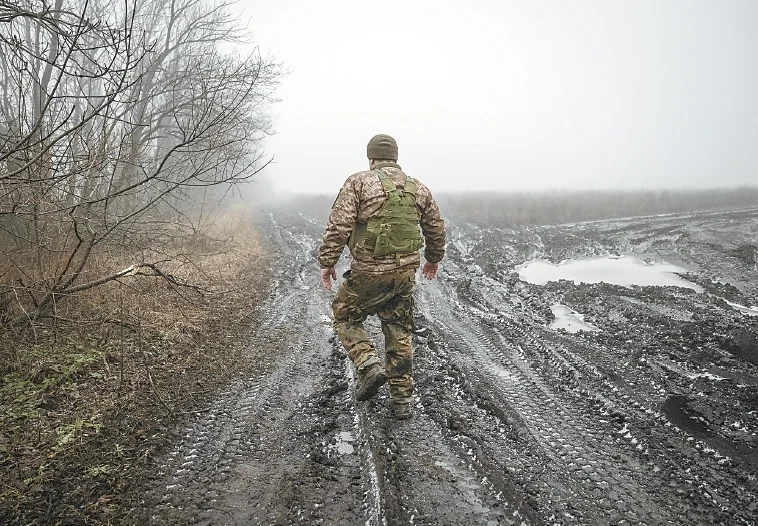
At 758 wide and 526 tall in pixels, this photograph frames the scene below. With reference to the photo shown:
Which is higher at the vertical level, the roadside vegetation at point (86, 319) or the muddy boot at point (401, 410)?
the roadside vegetation at point (86, 319)

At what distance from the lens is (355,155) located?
114500 millimetres

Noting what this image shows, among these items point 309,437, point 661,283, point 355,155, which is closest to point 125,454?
point 309,437

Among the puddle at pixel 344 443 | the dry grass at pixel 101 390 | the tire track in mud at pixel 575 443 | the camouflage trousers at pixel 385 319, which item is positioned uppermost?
the camouflage trousers at pixel 385 319

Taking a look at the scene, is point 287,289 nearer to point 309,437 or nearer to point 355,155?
point 309,437

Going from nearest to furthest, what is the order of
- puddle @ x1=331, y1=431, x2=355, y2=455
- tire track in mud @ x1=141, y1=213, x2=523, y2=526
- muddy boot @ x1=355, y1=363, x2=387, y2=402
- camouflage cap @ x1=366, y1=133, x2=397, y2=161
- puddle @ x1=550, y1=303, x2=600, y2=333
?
1. tire track in mud @ x1=141, y1=213, x2=523, y2=526
2. puddle @ x1=331, y1=431, x2=355, y2=455
3. muddy boot @ x1=355, y1=363, x2=387, y2=402
4. camouflage cap @ x1=366, y1=133, x2=397, y2=161
5. puddle @ x1=550, y1=303, x2=600, y2=333

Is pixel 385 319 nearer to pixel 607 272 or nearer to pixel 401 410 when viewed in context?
pixel 401 410

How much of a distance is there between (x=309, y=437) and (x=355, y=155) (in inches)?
4551

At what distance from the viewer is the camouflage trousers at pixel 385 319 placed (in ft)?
11.8

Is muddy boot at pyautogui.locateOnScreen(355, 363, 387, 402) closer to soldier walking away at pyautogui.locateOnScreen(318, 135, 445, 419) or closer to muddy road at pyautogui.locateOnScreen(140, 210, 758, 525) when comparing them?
soldier walking away at pyautogui.locateOnScreen(318, 135, 445, 419)

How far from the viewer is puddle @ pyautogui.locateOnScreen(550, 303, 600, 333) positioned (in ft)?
19.2

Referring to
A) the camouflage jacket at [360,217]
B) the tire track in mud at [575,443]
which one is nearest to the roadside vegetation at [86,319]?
the camouflage jacket at [360,217]

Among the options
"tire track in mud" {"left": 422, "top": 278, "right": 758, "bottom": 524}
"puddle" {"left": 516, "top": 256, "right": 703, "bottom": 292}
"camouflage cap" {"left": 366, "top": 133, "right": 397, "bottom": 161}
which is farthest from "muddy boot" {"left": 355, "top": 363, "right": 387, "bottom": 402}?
"puddle" {"left": 516, "top": 256, "right": 703, "bottom": 292}

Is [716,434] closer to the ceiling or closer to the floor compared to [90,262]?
closer to the floor

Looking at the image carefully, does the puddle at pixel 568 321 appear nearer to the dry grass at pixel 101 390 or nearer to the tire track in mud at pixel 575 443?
the tire track in mud at pixel 575 443
